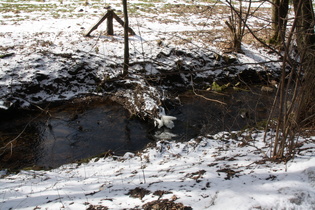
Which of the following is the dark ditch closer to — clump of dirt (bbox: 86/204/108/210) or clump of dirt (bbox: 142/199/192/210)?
clump of dirt (bbox: 86/204/108/210)

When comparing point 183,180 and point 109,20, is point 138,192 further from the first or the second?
point 109,20

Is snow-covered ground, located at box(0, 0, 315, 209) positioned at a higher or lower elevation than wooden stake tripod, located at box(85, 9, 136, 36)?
lower

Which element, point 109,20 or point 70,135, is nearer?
point 70,135

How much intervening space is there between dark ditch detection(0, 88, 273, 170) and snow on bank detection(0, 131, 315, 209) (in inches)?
33.6

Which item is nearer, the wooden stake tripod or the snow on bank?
the snow on bank

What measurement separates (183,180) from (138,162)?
5.69ft

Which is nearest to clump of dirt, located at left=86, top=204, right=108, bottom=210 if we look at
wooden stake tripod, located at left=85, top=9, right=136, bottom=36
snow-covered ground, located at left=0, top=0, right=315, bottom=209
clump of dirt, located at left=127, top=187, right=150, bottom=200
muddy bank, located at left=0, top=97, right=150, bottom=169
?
snow-covered ground, located at left=0, top=0, right=315, bottom=209

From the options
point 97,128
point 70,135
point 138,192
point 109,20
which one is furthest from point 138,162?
point 109,20

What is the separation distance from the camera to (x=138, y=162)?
4.93 m

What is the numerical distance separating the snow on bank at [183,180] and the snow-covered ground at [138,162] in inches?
0.5

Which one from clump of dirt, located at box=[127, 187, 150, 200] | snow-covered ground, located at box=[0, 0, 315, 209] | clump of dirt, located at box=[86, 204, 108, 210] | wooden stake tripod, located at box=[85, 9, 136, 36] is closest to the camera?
snow-covered ground, located at box=[0, 0, 315, 209]

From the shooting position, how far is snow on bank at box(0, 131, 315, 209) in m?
2.58

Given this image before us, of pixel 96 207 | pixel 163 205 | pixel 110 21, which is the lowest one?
pixel 96 207

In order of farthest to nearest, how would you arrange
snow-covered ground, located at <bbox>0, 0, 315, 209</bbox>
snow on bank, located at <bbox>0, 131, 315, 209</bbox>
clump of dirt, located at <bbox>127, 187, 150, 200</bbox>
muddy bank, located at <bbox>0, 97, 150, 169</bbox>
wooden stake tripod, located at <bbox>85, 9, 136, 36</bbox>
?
1. wooden stake tripod, located at <bbox>85, 9, 136, 36</bbox>
2. muddy bank, located at <bbox>0, 97, 150, 169</bbox>
3. clump of dirt, located at <bbox>127, 187, 150, 200</bbox>
4. snow-covered ground, located at <bbox>0, 0, 315, 209</bbox>
5. snow on bank, located at <bbox>0, 131, 315, 209</bbox>
